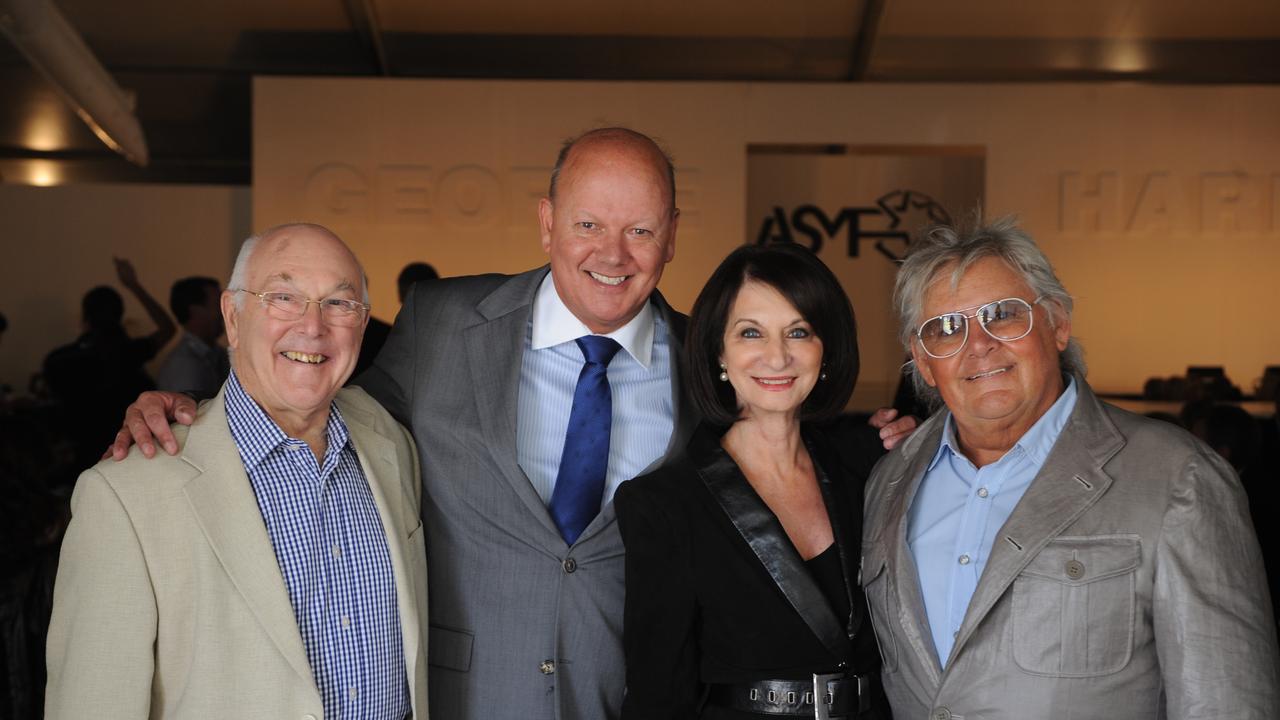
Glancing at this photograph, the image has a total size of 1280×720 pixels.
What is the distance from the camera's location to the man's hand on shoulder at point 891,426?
108 inches

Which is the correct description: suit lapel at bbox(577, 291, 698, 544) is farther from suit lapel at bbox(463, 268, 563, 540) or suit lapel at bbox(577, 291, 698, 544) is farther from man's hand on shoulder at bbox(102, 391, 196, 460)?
man's hand on shoulder at bbox(102, 391, 196, 460)

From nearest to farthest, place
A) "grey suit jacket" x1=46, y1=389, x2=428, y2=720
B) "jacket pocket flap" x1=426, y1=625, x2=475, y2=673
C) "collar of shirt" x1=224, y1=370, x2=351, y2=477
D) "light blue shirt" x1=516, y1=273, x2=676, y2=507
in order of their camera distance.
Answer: "grey suit jacket" x1=46, y1=389, x2=428, y2=720, "collar of shirt" x1=224, y1=370, x2=351, y2=477, "jacket pocket flap" x1=426, y1=625, x2=475, y2=673, "light blue shirt" x1=516, y1=273, x2=676, y2=507

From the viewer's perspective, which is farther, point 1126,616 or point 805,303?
point 805,303

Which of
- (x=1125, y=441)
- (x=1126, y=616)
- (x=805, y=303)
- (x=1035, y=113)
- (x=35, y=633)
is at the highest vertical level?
(x=1035, y=113)

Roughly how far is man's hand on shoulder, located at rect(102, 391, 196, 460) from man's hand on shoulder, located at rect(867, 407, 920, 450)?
1459 mm

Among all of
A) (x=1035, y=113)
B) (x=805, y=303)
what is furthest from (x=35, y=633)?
(x=1035, y=113)

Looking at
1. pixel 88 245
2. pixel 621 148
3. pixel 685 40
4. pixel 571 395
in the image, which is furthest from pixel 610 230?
pixel 88 245

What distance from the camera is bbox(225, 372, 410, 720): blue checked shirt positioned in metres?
2.19

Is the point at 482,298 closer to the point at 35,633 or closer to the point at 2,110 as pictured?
the point at 35,633

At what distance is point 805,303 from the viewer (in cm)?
253

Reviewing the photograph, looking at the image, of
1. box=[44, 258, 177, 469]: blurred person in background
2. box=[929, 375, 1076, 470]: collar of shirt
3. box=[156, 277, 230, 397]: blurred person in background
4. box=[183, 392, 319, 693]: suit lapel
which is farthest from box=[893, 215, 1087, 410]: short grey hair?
box=[44, 258, 177, 469]: blurred person in background

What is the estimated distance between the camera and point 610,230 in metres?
2.76

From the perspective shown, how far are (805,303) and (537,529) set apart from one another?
0.75 metres

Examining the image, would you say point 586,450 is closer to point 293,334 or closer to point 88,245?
point 293,334
